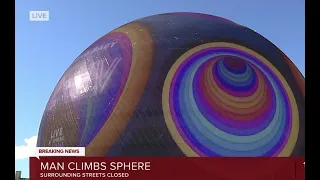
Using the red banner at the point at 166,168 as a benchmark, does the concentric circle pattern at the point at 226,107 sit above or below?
above

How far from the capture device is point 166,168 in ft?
15.7

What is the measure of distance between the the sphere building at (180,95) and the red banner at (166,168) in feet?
0.29

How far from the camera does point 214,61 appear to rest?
511 centimetres

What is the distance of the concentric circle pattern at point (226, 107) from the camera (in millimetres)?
4828

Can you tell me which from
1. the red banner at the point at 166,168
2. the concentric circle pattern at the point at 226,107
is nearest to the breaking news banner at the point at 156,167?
the red banner at the point at 166,168

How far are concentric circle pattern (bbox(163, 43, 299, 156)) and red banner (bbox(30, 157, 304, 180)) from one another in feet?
0.36

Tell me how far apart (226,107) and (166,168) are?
95 cm

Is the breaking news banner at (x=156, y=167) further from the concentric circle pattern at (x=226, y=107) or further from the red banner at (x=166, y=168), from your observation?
the concentric circle pattern at (x=226, y=107)

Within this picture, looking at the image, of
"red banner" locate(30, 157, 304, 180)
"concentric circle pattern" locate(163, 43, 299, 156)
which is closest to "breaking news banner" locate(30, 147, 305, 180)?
"red banner" locate(30, 157, 304, 180)

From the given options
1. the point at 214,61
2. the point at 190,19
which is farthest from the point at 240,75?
the point at 190,19

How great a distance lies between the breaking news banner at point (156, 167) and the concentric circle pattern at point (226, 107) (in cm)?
11

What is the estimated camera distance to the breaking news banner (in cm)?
478

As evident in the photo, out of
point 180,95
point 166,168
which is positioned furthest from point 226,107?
point 166,168
